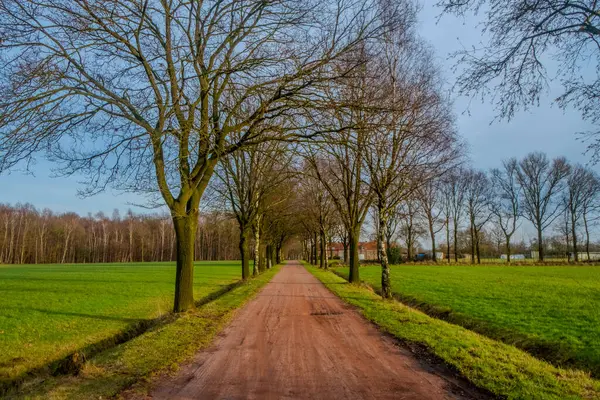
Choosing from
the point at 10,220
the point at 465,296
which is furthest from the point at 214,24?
the point at 10,220

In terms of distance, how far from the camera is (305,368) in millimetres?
6020

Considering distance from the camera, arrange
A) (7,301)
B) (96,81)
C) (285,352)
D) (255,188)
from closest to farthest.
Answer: (285,352), (96,81), (7,301), (255,188)

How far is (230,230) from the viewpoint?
52.7 metres

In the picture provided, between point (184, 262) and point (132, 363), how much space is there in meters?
5.79

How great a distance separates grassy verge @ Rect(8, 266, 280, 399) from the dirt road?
1.30 ft

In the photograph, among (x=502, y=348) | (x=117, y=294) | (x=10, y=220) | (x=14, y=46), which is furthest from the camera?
(x=10, y=220)

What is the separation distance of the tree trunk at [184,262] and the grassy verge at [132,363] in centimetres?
157

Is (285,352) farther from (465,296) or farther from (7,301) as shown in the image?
(7,301)

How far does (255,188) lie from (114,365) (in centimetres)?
2151

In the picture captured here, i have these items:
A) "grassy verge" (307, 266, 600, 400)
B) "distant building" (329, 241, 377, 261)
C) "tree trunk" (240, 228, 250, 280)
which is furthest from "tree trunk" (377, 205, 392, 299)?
"distant building" (329, 241, 377, 261)

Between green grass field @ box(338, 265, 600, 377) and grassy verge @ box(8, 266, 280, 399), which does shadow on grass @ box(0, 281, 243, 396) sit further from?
green grass field @ box(338, 265, 600, 377)

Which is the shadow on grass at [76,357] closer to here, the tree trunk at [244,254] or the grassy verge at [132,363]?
the grassy verge at [132,363]

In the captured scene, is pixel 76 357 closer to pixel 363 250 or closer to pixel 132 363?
pixel 132 363

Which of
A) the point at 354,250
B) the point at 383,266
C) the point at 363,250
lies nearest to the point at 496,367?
the point at 383,266
